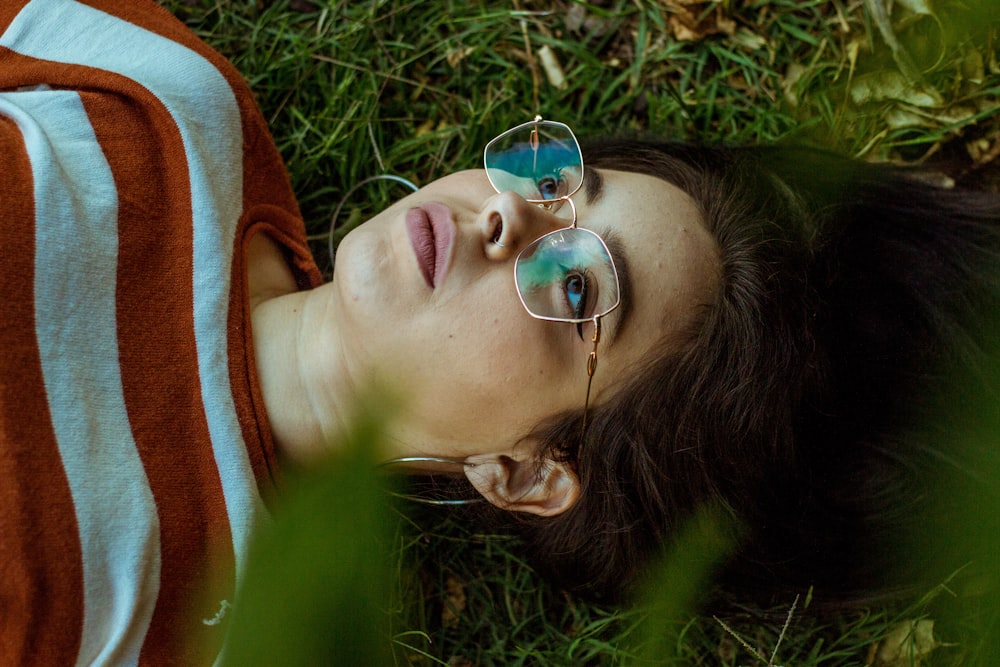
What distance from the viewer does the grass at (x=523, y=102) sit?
3039 millimetres

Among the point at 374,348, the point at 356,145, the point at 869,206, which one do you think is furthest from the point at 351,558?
the point at 356,145

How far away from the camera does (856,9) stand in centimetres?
322

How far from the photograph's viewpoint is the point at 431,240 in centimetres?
212

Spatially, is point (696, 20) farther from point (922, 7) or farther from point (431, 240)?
point (922, 7)

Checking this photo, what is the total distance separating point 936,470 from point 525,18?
2.31m

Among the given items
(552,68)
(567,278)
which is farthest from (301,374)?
(552,68)

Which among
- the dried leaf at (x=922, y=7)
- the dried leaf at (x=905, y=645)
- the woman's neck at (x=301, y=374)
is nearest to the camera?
the dried leaf at (x=922, y=7)

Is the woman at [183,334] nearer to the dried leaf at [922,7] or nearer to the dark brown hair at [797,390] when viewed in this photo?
the dark brown hair at [797,390]

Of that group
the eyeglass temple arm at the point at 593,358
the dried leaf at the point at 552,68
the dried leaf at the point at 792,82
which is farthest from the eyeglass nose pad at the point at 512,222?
the dried leaf at the point at 792,82

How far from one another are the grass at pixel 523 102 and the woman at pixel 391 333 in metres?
0.47

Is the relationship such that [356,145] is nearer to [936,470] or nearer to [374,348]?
[374,348]

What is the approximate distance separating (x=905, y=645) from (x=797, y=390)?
4.14ft

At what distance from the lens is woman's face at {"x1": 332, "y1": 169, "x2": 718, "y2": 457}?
6.76 ft

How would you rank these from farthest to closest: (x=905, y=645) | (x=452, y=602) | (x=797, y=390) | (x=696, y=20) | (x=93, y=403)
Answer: (x=696, y=20), (x=452, y=602), (x=905, y=645), (x=797, y=390), (x=93, y=403)
